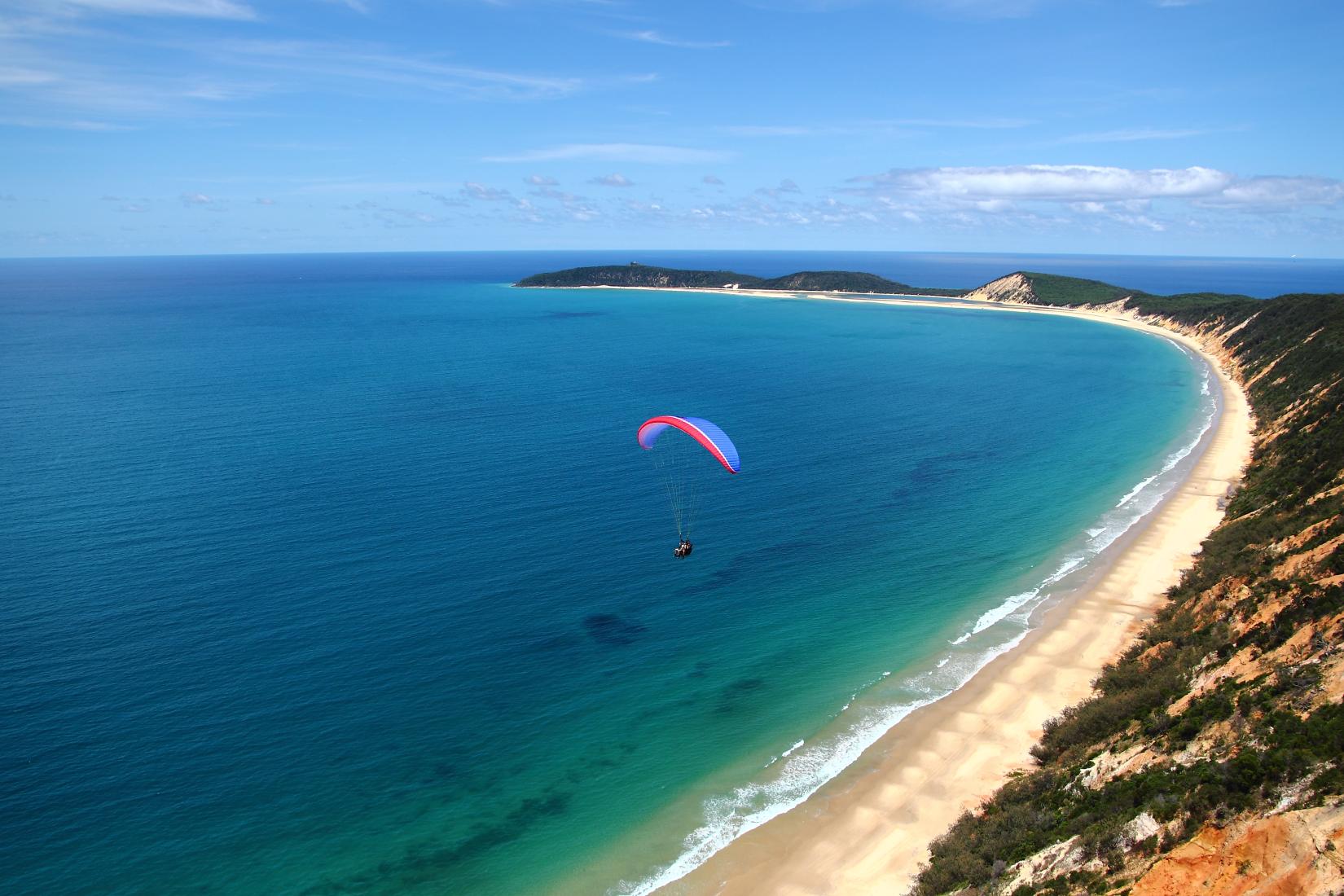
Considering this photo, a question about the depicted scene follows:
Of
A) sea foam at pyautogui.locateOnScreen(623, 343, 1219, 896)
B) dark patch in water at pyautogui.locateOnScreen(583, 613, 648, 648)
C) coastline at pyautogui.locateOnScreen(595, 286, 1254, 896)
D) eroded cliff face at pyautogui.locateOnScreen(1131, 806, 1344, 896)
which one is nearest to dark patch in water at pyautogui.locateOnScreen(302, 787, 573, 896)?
sea foam at pyautogui.locateOnScreen(623, 343, 1219, 896)

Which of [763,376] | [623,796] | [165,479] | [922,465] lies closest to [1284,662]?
[623,796]

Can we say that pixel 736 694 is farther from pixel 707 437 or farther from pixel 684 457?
pixel 684 457

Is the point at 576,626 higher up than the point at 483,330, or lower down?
lower down

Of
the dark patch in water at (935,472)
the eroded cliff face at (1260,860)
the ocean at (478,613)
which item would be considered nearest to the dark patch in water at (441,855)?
the ocean at (478,613)

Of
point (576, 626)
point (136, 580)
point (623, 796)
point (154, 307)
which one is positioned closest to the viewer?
point (623, 796)

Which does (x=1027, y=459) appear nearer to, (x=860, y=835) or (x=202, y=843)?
(x=860, y=835)

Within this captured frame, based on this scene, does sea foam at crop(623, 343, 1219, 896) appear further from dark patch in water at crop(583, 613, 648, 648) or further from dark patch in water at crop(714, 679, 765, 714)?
dark patch in water at crop(583, 613, 648, 648)

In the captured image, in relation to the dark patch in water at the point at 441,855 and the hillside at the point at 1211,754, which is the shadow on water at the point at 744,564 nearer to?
the dark patch in water at the point at 441,855
